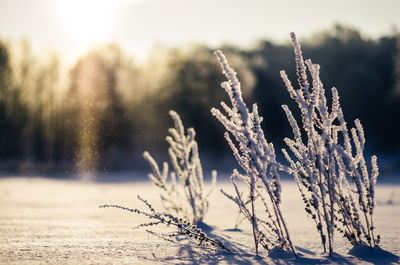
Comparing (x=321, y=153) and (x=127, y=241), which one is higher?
(x=321, y=153)

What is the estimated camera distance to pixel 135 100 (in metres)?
15.9

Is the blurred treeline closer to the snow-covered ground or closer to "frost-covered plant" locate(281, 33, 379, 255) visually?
the snow-covered ground

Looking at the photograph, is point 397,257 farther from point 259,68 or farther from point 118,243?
point 259,68

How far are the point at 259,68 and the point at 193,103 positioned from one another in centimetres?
451

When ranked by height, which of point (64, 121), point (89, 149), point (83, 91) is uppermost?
point (83, 91)

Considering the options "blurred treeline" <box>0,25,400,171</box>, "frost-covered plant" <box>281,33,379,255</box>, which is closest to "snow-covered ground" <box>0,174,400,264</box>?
"frost-covered plant" <box>281,33,379,255</box>

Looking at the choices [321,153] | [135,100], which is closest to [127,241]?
[321,153]

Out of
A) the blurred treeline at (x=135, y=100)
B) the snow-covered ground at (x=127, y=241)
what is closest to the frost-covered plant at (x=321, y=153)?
the snow-covered ground at (x=127, y=241)

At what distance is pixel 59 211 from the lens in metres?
4.24

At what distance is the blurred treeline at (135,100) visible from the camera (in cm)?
1363

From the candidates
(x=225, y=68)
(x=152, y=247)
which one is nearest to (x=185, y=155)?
(x=152, y=247)

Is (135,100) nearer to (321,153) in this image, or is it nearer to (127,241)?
(127,241)

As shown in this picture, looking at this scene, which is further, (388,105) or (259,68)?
(259,68)

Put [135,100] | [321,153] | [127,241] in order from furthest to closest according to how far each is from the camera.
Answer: [135,100], [127,241], [321,153]
